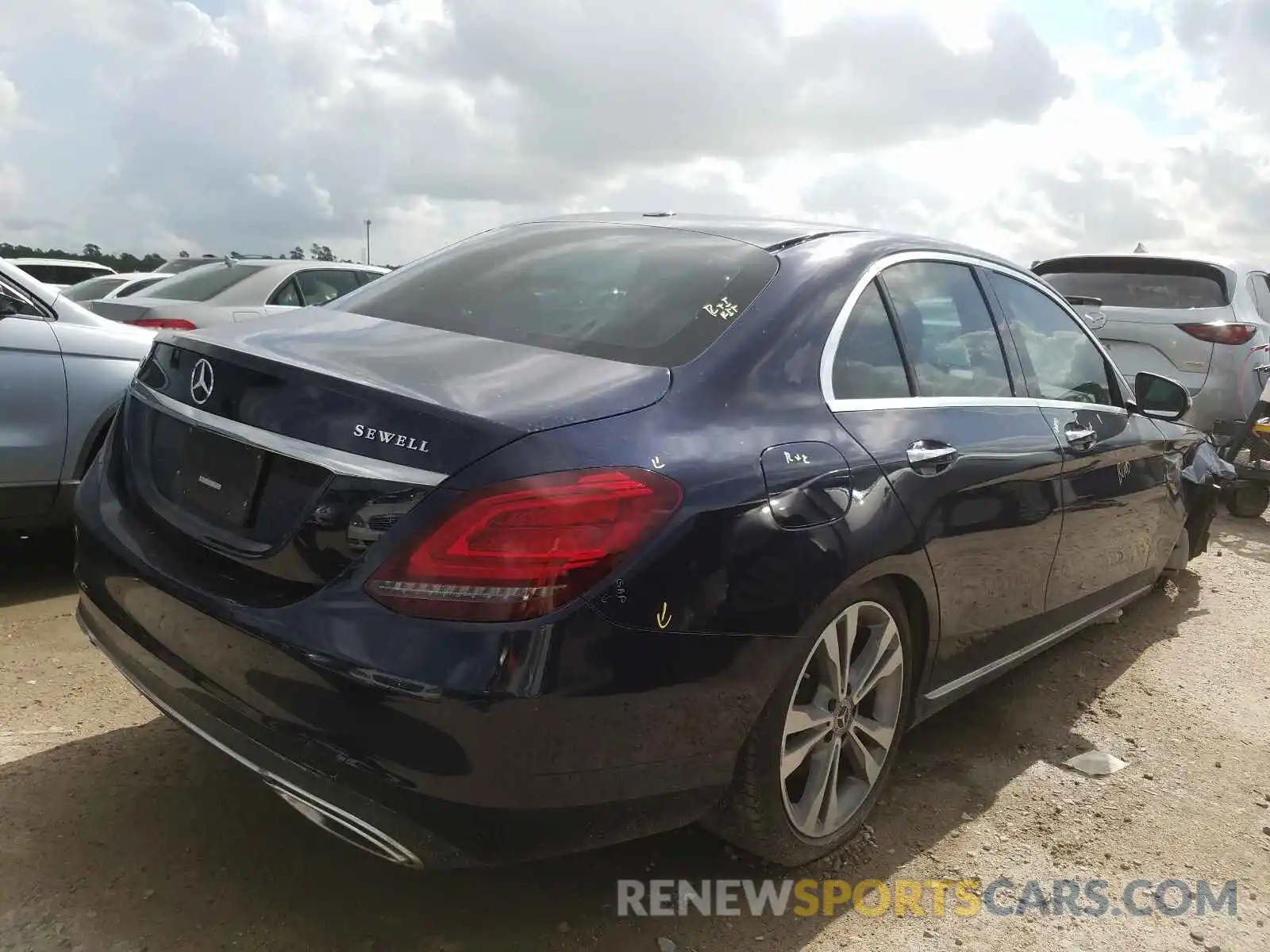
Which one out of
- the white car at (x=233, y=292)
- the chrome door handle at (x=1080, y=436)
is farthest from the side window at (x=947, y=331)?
the white car at (x=233, y=292)

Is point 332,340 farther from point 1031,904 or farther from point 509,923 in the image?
point 1031,904

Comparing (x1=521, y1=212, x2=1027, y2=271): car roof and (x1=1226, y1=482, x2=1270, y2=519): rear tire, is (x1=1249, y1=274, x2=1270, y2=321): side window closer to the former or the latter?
(x1=1226, y1=482, x2=1270, y2=519): rear tire

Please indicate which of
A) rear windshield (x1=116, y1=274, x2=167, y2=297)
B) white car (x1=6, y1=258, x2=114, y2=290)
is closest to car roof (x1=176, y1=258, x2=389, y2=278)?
rear windshield (x1=116, y1=274, x2=167, y2=297)

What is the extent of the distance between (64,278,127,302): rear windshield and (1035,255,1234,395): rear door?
38.3 ft

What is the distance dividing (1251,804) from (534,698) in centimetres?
261

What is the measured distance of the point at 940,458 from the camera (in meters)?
2.75

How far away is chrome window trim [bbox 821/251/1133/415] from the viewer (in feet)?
8.27

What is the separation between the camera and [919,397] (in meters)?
2.84

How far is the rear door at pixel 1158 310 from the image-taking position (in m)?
7.15

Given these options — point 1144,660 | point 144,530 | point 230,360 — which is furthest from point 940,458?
point 1144,660

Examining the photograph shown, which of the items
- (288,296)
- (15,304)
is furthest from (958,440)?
(288,296)

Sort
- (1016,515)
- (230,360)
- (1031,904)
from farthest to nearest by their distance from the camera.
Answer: (1016,515) < (1031,904) < (230,360)

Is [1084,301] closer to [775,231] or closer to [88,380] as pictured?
[775,231]

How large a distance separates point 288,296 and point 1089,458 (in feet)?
22.6
